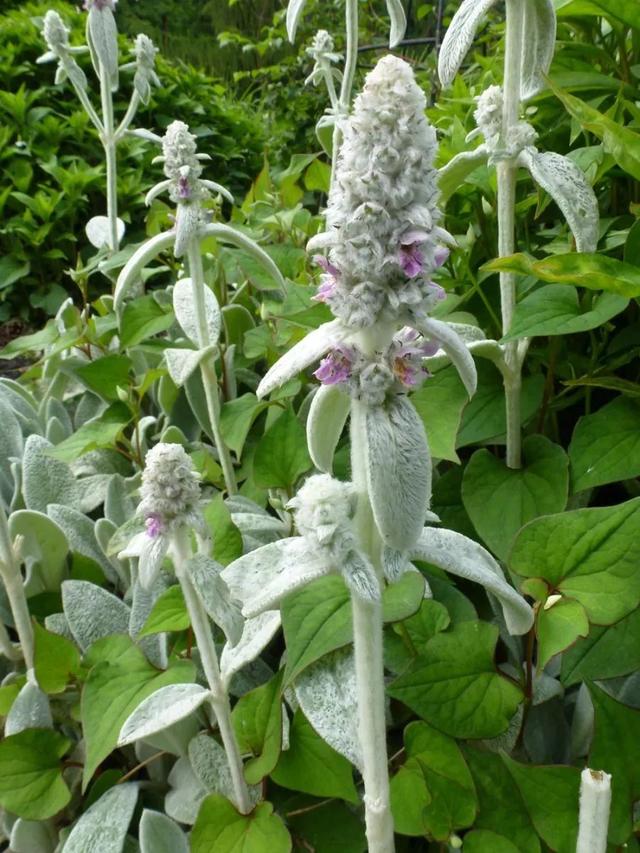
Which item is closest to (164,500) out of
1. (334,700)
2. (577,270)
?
(334,700)

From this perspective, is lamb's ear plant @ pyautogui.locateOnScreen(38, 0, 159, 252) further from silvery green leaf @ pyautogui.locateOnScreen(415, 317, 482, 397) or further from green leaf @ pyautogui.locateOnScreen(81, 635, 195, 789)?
silvery green leaf @ pyautogui.locateOnScreen(415, 317, 482, 397)

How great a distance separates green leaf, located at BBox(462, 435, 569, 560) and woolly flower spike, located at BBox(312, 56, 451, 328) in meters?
0.65

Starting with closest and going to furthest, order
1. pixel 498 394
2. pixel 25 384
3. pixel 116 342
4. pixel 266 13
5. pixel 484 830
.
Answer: pixel 484 830
pixel 498 394
pixel 116 342
pixel 25 384
pixel 266 13

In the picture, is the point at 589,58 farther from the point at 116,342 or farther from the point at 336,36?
the point at 336,36

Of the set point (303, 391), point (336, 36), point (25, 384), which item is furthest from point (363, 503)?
point (336, 36)

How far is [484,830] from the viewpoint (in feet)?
2.85

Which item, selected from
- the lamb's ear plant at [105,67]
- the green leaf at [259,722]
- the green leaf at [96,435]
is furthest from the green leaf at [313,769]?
the lamb's ear plant at [105,67]

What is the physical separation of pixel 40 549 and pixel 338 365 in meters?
1.05

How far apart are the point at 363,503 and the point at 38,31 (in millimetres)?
5423

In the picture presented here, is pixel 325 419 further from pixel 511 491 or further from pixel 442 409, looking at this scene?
pixel 511 491

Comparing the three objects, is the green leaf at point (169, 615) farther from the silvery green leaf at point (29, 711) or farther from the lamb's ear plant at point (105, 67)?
the lamb's ear plant at point (105, 67)

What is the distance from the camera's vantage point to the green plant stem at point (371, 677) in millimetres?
733

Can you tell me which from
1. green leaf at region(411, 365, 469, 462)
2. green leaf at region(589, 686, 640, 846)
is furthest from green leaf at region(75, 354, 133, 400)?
green leaf at region(589, 686, 640, 846)

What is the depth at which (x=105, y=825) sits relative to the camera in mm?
1129
